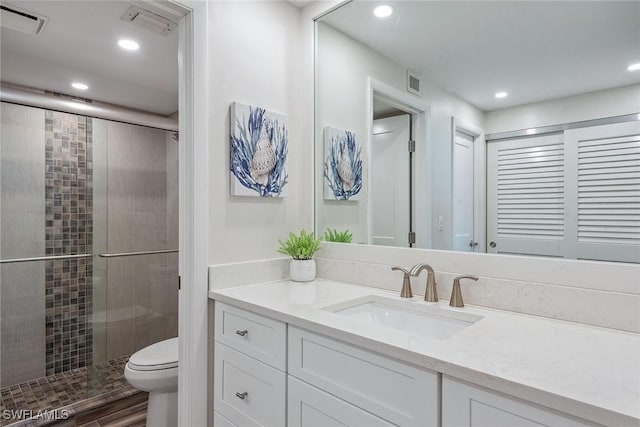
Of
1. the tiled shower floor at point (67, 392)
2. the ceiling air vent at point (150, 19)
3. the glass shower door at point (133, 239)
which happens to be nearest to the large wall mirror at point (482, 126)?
the ceiling air vent at point (150, 19)

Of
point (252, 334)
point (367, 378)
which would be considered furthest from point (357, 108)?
point (367, 378)

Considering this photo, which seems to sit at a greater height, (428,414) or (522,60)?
(522,60)

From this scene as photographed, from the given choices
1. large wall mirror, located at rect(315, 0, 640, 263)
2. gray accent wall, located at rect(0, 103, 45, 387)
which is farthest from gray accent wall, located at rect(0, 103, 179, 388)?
large wall mirror, located at rect(315, 0, 640, 263)

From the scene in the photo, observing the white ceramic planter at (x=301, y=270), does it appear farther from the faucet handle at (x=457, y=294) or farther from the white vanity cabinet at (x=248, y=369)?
the faucet handle at (x=457, y=294)

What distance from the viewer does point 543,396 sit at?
695 millimetres

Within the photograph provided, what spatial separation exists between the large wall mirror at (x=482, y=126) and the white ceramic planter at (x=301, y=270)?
251mm

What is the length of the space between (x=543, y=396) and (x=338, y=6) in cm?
188

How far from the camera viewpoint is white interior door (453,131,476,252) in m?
1.40

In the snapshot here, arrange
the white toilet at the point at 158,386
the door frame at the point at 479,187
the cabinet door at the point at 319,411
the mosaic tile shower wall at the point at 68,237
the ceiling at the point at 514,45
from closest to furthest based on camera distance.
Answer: the cabinet door at the point at 319,411, the ceiling at the point at 514,45, the door frame at the point at 479,187, the white toilet at the point at 158,386, the mosaic tile shower wall at the point at 68,237

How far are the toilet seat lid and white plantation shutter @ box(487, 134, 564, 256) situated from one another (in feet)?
5.80

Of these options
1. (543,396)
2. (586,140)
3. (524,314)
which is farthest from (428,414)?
(586,140)

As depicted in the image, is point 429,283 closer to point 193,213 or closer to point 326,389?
point 326,389

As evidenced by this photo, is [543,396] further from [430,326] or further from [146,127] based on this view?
[146,127]

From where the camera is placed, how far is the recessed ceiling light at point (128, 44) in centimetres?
227
